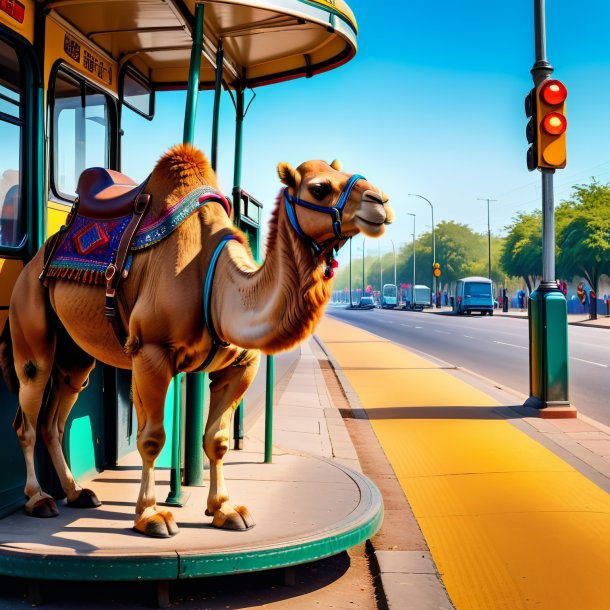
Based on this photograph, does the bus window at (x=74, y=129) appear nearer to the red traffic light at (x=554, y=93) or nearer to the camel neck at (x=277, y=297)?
the camel neck at (x=277, y=297)

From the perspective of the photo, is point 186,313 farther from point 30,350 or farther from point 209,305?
point 30,350

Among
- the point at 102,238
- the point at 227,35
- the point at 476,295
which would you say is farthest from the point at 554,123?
the point at 476,295

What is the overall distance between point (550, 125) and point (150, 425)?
7.41 m

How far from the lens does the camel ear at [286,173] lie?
3.86m

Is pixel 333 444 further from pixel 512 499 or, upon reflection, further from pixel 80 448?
pixel 80 448

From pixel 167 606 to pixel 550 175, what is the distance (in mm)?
8161

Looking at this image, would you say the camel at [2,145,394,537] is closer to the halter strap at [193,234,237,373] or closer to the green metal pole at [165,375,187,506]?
the halter strap at [193,234,237,373]

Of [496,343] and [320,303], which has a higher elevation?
[320,303]

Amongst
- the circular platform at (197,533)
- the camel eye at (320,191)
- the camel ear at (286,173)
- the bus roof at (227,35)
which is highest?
the bus roof at (227,35)

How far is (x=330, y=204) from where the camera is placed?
3.79 metres

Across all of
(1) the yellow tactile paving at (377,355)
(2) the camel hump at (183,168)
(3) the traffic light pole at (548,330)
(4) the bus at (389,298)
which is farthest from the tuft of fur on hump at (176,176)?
(4) the bus at (389,298)

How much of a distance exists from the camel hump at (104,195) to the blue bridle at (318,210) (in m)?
1.27

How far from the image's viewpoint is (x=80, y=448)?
5.64 meters

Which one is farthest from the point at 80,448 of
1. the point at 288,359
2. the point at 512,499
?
the point at 288,359
